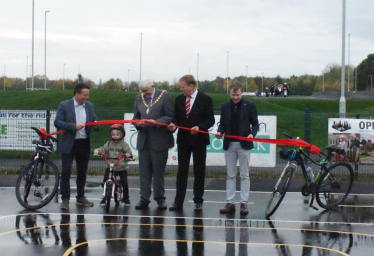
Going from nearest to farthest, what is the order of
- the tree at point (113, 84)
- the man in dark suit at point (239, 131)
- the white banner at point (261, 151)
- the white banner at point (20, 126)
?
the man in dark suit at point (239, 131), the white banner at point (261, 151), the white banner at point (20, 126), the tree at point (113, 84)

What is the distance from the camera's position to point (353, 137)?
14664 mm

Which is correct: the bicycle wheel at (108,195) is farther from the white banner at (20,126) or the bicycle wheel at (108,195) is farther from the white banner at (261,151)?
the white banner at (20,126)

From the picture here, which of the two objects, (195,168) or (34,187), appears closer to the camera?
(195,168)

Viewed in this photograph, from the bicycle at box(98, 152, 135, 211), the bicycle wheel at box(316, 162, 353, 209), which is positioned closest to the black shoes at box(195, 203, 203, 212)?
the bicycle at box(98, 152, 135, 211)

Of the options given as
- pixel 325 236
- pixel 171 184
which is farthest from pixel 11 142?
pixel 325 236

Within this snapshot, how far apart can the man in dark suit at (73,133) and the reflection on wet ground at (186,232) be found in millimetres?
593

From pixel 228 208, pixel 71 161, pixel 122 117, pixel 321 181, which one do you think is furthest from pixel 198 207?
pixel 122 117

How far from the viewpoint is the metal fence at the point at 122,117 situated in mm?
15281

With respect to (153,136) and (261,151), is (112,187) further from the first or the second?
(261,151)

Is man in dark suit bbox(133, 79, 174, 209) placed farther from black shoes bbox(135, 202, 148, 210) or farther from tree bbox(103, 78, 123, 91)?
tree bbox(103, 78, 123, 91)

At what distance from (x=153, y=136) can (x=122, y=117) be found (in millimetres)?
6486

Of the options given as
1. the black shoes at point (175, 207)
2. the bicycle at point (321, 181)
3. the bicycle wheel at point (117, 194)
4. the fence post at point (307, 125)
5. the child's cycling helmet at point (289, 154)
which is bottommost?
the black shoes at point (175, 207)

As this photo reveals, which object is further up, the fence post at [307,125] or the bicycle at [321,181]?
the fence post at [307,125]

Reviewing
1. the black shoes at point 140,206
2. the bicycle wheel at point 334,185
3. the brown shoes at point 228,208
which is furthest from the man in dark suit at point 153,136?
the bicycle wheel at point 334,185
